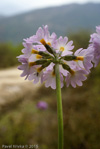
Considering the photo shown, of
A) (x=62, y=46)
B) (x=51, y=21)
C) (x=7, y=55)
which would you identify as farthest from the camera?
(x=51, y=21)

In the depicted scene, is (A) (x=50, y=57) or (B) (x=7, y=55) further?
(B) (x=7, y=55)

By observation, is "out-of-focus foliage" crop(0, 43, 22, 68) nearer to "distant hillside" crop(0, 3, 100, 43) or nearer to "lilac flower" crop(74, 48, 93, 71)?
"lilac flower" crop(74, 48, 93, 71)

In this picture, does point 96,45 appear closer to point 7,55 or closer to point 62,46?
point 62,46

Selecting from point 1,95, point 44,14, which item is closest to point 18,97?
point 1,95

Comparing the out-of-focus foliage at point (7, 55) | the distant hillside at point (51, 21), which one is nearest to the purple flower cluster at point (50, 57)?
the out-of-focus foliage at point (7, 55)

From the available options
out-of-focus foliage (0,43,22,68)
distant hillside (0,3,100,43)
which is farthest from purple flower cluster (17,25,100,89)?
distant hillside (0,3,100,43)

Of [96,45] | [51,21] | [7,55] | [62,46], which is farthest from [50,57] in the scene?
[51,21]

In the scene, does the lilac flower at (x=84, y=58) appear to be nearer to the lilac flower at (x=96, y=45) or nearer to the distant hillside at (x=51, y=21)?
the lilac flower at (x=96, y=45)

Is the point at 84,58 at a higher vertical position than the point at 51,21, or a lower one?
lower
